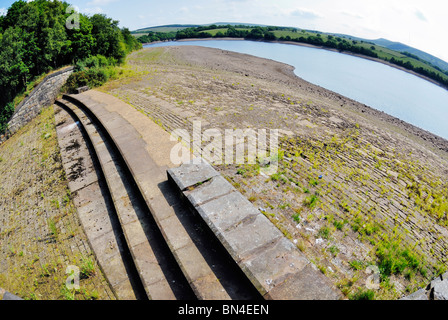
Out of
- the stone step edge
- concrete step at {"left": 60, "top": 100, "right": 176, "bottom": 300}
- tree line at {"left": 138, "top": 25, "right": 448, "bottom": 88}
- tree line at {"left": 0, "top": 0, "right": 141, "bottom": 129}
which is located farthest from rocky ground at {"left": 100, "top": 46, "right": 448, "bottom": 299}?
tree line at {"left": 138, "top": 25, "right": 448, "bottom": 88}

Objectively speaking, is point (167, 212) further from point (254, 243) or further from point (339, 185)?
point (339, 185)

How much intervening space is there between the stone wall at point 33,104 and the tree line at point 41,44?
0.92 m

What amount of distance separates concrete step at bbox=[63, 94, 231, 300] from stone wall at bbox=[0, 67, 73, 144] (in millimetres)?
8717

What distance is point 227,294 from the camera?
3133 millimetres

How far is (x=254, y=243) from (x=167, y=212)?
1.92 metres

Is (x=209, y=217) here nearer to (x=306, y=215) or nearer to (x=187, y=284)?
(x=187, y=284)

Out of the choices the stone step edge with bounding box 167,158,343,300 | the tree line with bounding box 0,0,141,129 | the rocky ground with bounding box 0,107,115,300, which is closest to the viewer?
the stone step edge with bounding box 167,158,343,300

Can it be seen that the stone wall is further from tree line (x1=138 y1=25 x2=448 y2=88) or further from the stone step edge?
tree line (x1=138 y1=25 x2=448 y2=88)

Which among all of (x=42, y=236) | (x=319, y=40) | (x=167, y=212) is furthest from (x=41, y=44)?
(x=319, y=40)

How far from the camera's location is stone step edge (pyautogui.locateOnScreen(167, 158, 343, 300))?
120 inches

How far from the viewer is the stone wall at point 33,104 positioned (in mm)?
13078

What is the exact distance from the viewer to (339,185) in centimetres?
654
